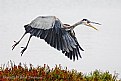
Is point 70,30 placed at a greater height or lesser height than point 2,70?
greater

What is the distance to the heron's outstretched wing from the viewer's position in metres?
6.86

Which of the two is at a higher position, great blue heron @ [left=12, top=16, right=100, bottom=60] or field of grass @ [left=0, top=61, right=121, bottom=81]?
great blue heron @ [left=12, top=16, right=100, bottom=60]

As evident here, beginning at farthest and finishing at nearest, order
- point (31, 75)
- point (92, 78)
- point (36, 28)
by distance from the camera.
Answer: point (36, 28)
point (92, 78)
point (31, 75)

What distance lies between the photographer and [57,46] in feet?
22.5

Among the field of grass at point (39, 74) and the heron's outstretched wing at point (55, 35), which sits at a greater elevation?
the heron's outstretched wing at point (55, 35)

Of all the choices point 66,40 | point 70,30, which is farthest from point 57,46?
point 70,30

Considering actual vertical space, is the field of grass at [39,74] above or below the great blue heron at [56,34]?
below

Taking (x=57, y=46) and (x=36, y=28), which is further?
(x=36, y=28)

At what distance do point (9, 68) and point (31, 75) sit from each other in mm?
583

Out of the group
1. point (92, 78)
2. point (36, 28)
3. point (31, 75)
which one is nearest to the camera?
point (31, 75)

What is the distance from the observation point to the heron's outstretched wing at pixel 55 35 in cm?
686

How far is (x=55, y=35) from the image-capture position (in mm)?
6996

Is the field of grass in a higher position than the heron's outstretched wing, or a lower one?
lower

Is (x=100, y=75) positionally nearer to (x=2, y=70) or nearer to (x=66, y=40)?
(x=66, y=40)
